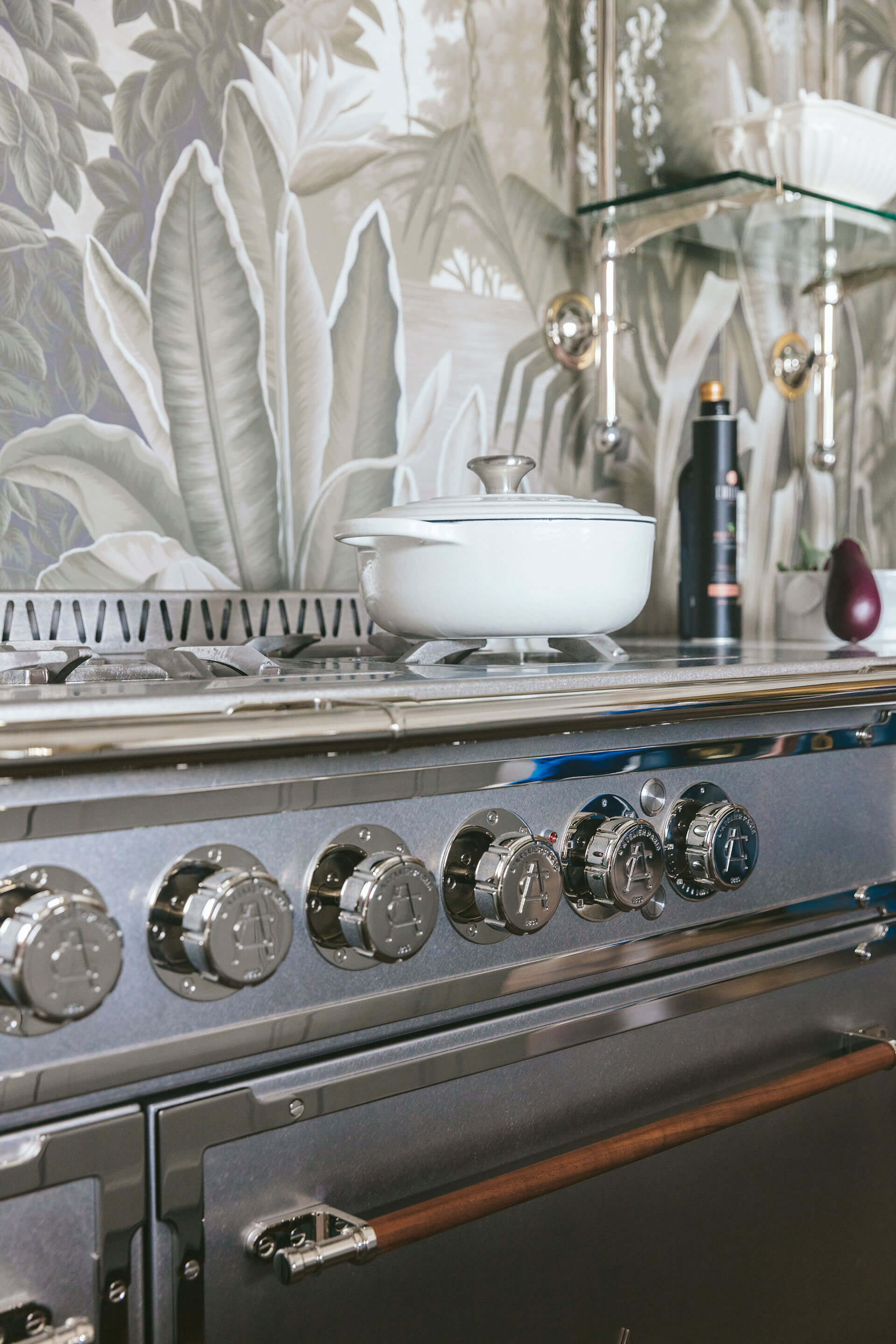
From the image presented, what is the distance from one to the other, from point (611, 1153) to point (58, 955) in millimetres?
380

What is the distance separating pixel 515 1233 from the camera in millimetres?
692

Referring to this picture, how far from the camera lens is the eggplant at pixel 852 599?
1.27 meters

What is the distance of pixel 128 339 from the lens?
1157 mm

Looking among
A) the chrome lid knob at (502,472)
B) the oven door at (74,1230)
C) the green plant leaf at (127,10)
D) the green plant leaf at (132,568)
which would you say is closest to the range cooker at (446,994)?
the oven door at (74,1230)

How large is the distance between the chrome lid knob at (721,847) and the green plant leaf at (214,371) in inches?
25.2

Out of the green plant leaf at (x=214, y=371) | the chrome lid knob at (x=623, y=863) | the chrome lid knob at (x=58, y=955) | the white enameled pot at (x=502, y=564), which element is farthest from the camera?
the green plant leaf at (x=214, y=371)

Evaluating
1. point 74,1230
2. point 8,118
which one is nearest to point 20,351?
point 8,118

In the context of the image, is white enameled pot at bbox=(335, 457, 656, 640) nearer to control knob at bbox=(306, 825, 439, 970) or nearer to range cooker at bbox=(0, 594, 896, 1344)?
range cooker at bbox=(0, 594, 896, 1344)

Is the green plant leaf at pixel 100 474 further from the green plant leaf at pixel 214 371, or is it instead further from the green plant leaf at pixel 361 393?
the green plant leaf at pixel 361 393

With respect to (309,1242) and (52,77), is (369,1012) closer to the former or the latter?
(309,1242)

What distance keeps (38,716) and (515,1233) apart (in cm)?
42

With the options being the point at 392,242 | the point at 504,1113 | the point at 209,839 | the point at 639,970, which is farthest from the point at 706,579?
the point at 209,839

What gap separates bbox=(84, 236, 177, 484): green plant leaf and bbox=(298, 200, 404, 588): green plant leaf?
196mm

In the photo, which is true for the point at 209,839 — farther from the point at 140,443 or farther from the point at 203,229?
the point at 203,229
